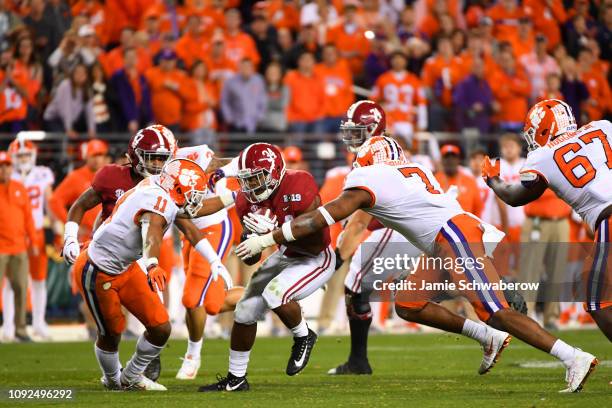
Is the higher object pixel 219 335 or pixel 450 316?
pixel 450 316

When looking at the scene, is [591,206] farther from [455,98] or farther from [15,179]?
[455,98]

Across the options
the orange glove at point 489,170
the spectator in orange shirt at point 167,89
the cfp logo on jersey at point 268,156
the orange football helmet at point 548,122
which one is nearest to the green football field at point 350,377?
the orange glove at point 489,170

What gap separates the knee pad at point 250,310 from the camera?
8.23 metres

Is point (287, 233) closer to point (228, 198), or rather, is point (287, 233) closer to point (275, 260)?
point (275, 260)

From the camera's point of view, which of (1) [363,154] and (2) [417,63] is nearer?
(1) [363,154]

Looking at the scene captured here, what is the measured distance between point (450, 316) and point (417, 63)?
940 cm

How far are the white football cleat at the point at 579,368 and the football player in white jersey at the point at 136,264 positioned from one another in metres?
2.43

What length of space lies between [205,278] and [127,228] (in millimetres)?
2053

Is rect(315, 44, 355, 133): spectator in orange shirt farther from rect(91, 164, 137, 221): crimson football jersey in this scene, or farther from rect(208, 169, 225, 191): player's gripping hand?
rect(91, 164, 137, 221): crimson football jersey

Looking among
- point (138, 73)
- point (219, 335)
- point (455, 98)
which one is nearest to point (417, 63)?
point (455, 98)

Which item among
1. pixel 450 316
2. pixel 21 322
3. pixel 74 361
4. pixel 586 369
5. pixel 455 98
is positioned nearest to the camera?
pixel 586 369

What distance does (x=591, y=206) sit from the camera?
812 cm

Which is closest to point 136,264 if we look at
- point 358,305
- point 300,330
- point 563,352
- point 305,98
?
point 300,330

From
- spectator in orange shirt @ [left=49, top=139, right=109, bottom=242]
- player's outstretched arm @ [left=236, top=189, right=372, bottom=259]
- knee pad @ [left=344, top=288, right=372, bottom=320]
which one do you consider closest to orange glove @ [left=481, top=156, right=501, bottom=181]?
player's outstretched arm @ [left=236, top=189, right=372, bottom=259]
